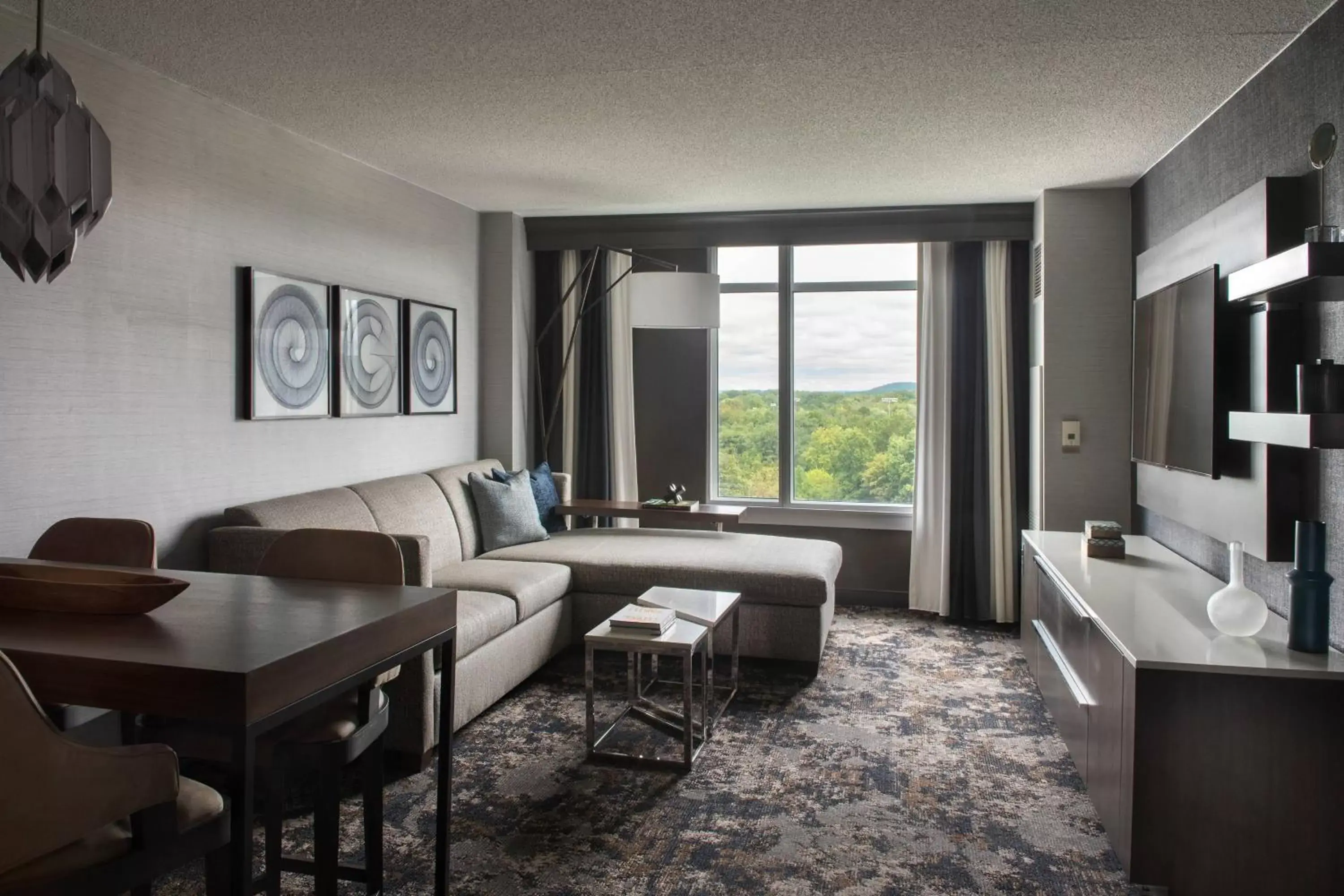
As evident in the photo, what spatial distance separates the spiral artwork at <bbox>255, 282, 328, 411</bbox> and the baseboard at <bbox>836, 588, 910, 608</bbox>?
3.38 m

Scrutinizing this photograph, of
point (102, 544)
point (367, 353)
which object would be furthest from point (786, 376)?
point (102, 544)

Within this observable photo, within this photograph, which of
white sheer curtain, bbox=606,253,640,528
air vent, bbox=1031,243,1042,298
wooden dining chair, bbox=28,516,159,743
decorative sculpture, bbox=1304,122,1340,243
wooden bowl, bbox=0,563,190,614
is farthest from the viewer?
white sheer curtain, bbox=606,253,640,528

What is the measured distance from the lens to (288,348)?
3904 mm

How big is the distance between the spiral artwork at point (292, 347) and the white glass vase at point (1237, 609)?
3.44m

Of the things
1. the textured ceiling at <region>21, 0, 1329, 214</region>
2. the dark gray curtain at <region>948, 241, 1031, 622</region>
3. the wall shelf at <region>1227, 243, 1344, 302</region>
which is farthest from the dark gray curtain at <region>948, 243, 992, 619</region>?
the wall shelf at <region>1227, 243, 1344, 302</region>

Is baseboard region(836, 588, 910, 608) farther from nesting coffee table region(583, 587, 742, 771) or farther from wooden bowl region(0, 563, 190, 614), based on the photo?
wooden bowl region(0, 563, 190, 614)

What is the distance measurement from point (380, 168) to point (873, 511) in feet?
11.3

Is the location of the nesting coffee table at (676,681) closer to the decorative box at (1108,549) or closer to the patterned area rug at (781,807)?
the patterned area rug at (781,807)

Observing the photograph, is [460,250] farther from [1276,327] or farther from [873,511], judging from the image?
[1276,327]

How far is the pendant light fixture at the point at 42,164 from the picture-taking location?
1.58 meters

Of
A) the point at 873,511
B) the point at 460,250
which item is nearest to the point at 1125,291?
the point at 873,511

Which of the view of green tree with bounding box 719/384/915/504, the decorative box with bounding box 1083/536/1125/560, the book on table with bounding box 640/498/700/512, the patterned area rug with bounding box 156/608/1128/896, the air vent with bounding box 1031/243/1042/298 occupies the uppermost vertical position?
the air vent with bounding box 1031/243/1042/298

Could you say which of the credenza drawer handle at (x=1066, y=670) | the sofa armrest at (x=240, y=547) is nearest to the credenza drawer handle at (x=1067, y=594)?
the credenza drawer handle at (x=1066, y=670)

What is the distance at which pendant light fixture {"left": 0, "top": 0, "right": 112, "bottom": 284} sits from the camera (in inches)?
62.4
